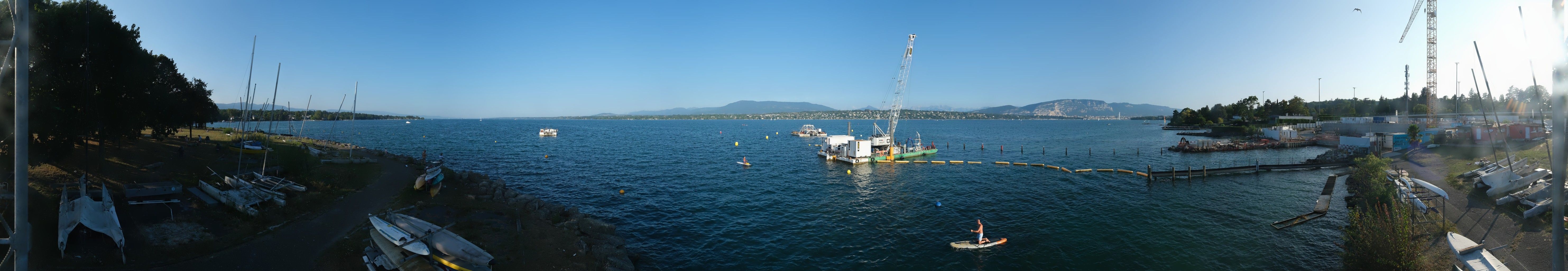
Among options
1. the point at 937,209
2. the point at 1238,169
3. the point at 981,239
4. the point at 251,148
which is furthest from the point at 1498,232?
the point at 251,148

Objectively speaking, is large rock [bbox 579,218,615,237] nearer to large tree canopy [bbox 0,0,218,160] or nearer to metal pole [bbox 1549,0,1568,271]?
large tree canopy [bbox 0,0,218,160]

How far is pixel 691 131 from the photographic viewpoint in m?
133

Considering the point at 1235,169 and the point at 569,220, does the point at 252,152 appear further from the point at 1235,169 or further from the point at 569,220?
the point at 1235,169

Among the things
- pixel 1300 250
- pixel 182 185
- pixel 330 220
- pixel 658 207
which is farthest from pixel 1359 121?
pixel 182 185

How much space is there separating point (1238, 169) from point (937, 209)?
27.6 m

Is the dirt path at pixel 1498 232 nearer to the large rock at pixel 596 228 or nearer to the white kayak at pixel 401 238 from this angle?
the large rock at pixel 596 228

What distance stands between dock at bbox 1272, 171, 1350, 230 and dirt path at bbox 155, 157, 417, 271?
112 feet

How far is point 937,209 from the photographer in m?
26.4

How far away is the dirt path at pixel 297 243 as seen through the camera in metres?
14.1

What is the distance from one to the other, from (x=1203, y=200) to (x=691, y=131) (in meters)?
114

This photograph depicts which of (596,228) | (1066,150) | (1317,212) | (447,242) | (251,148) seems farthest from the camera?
(1066,150)

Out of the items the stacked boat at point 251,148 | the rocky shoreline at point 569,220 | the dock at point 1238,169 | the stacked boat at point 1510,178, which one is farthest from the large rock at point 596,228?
the dock at point 1238,169

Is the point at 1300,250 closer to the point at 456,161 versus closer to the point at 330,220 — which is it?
the point at 330,220

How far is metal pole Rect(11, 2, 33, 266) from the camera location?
4.70 meters
